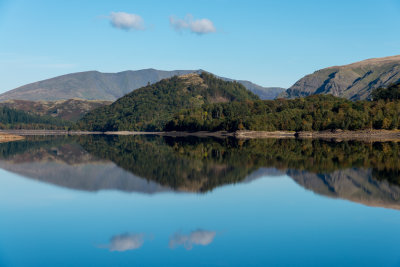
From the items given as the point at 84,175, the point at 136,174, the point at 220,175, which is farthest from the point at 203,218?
the point at 84,175

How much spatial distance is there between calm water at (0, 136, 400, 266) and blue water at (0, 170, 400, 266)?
0.19 ft

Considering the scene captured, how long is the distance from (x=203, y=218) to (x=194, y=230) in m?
2.75

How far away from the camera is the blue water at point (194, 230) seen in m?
17.7

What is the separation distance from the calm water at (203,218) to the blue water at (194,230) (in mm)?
58

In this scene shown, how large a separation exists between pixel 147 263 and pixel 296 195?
58.5 feet

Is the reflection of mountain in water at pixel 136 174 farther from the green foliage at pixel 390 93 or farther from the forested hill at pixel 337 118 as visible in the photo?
the green foliage at pixel 390 93

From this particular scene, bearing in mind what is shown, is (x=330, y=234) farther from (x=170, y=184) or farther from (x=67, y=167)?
(x=67, y=167)

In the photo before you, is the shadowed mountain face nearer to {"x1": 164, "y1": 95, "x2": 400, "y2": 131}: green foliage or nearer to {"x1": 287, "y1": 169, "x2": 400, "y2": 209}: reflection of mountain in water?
{"x1": 287, "y1": 169, "x2": 400, "y2": 209}: reflection of mountain in water

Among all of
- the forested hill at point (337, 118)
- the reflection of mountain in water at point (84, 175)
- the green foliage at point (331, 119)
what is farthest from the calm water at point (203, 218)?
the forested hill at point (337, 118)

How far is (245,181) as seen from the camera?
3853 cm

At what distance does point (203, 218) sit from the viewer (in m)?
24.2

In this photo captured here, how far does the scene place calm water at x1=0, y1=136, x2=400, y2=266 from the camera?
59.0 ft

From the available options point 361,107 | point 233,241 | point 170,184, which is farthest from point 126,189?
point 361,107

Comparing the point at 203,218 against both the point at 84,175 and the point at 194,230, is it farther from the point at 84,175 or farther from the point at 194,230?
the point at 84,175
